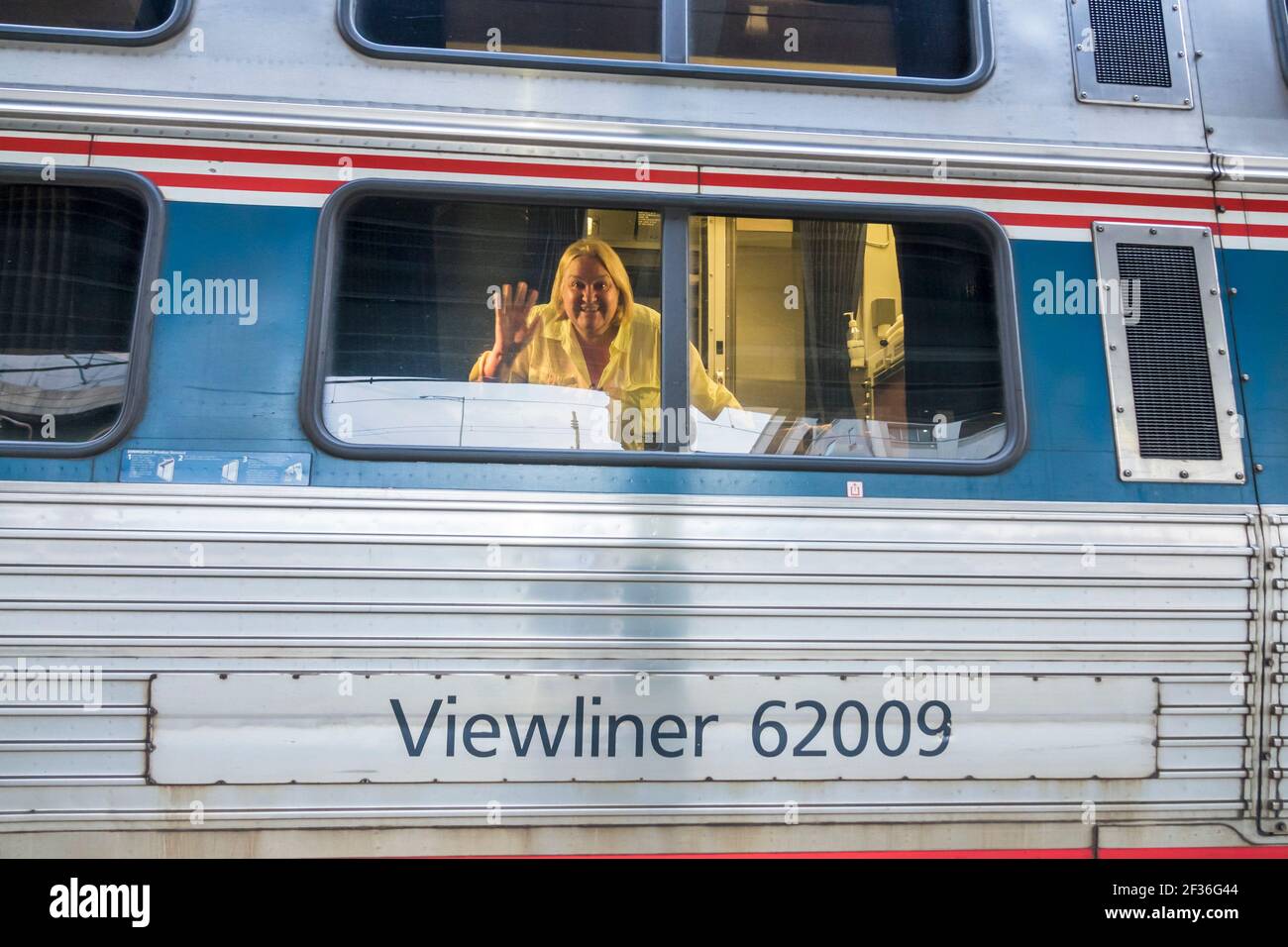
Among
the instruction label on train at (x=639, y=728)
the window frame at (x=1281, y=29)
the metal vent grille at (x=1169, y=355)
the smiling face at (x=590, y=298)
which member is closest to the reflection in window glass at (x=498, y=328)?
the smiling face at (x=590, y=298)

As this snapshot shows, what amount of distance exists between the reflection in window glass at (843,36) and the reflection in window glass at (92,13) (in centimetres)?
163

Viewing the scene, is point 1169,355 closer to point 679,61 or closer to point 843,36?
point 843,36

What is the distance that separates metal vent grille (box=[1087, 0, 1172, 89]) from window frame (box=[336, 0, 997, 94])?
1.20 ft

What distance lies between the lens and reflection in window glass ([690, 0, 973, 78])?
9.77ft

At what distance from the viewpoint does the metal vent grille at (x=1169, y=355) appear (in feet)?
9.36

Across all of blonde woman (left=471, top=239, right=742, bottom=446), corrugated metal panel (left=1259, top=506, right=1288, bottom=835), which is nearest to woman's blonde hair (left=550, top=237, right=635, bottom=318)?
blonde woman (left=471, top=239, right=742, bottom=446)

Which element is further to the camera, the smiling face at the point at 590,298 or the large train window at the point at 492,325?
the smiling face at the point at 590,298

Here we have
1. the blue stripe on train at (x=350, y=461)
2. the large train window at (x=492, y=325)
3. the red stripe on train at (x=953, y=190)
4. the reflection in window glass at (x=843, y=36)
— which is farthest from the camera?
the reflection in window glass at (x=843, y=36)

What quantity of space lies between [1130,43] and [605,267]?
6.06ft

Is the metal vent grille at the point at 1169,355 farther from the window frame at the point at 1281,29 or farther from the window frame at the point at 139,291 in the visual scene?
the window frame at the point at 139,291
